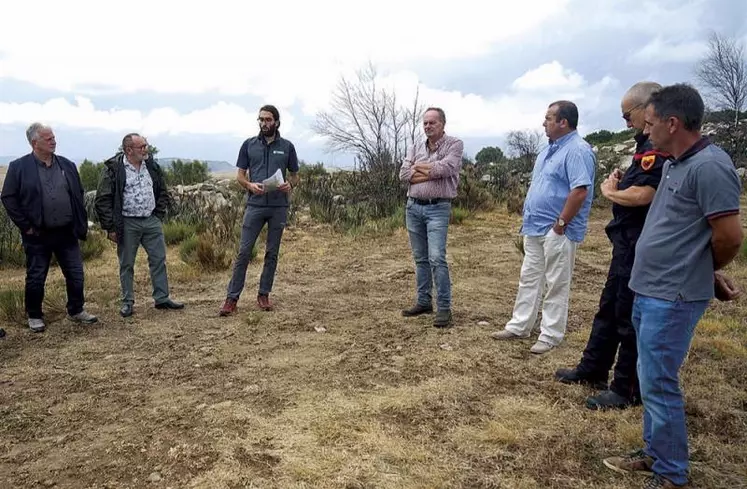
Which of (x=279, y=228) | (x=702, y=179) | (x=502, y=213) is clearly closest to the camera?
(x=702, y=179)

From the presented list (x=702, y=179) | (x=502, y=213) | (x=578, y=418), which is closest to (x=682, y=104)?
(x=702, y=179)

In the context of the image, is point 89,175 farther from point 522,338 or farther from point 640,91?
point 640,91

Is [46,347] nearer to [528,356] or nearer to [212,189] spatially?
[528,356]

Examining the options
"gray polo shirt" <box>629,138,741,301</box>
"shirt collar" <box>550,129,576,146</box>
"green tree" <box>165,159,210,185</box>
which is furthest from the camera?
"green tree" <box>165,159,210,185</box>

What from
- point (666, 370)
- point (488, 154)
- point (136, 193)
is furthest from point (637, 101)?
point (488, 154)

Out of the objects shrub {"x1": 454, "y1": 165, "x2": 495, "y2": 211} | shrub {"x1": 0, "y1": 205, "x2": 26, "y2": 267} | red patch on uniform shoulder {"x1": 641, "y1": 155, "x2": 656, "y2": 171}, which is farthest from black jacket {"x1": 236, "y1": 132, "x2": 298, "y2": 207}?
shrub {"x1": 454, "y1": 165, "x2": 495, "y2": 211}

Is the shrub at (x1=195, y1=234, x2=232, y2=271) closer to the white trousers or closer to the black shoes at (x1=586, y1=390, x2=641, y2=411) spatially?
the white trousers

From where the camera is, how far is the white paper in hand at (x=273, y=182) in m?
5.13

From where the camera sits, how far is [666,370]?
241 centimetres

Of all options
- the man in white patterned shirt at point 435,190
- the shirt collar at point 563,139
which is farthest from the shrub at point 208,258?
the shirt collar at point 563,139

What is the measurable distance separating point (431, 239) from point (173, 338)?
85.2 inches

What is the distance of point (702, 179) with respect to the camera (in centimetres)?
221

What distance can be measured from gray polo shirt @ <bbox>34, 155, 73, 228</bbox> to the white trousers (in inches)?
140

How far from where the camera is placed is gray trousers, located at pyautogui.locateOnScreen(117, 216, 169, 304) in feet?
17.6
